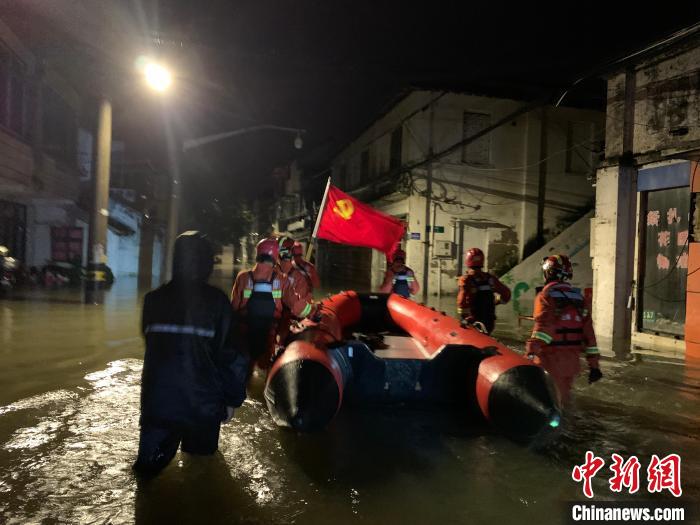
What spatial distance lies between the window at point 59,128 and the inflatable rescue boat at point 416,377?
50.7ft

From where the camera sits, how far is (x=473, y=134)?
19.0 meters

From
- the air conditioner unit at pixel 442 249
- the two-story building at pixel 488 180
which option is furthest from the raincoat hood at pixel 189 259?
the air conditioner unit at pixel 442 249

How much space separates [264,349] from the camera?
5852 millimetres

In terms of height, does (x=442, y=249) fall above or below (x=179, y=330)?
above

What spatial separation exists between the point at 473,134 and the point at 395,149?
11.3 feet

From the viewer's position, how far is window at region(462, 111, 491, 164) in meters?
19.0

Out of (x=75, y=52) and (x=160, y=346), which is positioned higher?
(x=75, y=52)

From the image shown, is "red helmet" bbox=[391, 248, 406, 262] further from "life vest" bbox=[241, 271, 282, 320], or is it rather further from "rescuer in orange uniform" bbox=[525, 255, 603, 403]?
"rescuer in orange uniform" bbox=[525, 255, 603, 403]

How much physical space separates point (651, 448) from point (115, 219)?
75.9ft

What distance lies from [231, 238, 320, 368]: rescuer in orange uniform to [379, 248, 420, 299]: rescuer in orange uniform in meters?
2.91

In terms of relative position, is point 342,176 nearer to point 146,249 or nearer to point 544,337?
point 146,249

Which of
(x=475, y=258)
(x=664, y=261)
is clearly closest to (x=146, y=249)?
(x=475, y=258)

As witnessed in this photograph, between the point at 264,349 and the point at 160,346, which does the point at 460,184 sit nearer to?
the point at 264,349

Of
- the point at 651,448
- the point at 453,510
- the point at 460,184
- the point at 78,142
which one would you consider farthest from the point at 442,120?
the point at 453,510
